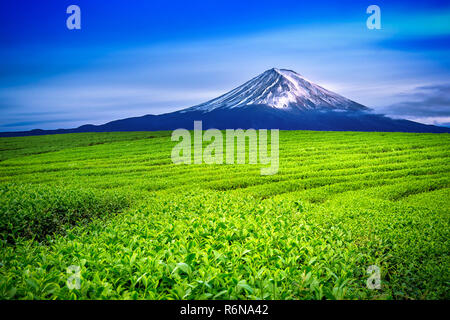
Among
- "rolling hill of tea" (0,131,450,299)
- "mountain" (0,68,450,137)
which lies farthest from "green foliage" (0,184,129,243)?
"mountain" (0,68,450,137)

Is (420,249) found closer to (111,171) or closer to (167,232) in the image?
(167,232)

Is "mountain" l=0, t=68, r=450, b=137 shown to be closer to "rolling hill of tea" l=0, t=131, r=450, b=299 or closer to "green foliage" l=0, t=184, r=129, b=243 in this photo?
"rolling hill of tea" l=0, t=131, r=450, b=299

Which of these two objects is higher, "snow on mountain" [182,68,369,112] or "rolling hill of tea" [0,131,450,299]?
"snow on mountain" [182,68,369,112]

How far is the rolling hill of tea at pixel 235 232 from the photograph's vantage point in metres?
3.75

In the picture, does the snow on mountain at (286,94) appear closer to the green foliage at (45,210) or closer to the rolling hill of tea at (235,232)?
the rolling hill of tea at (235,232)

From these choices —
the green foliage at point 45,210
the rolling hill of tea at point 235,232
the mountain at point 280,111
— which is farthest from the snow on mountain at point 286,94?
the green foliage at point 45,210

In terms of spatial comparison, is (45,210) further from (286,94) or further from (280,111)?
(286,94)

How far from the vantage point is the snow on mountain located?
15388 centimetres

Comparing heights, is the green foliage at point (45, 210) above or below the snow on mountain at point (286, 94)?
below

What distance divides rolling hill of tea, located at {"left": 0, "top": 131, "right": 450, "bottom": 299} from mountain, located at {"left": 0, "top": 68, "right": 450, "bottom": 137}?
442ft

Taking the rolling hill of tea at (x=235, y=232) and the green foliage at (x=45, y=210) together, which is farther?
the green foliage at (x=45, y=210)

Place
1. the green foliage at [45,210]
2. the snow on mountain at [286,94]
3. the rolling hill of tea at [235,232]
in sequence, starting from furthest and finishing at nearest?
the snow on mountain at [286,94]
the green foliage at [45,210]
the rolling hill of tea at [235,232]
